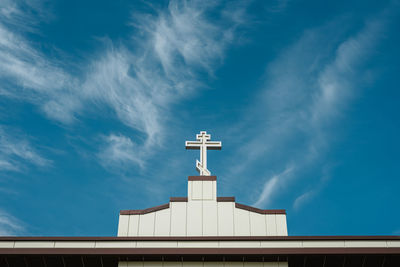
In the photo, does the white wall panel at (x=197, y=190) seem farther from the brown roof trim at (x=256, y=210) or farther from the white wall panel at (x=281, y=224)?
the white wall panel at (x=281, y=224)

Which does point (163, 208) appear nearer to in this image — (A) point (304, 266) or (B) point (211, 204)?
(B) point (211, 204)

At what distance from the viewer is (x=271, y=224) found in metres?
17.3

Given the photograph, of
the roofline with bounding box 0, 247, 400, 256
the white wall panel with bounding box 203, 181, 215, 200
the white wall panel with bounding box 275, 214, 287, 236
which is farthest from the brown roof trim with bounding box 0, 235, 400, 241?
the white wall panel with bounding box 203, 181, 215, 200

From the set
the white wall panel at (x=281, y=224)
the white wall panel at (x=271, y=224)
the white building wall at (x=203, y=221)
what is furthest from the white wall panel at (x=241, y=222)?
the white wall panel at (x=281, y=224)

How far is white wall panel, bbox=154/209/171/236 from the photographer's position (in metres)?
17.1

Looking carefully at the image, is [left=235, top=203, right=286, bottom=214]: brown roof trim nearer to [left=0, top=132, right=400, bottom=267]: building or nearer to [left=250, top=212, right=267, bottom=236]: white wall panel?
[left=250, top=212, right=267, bottom=236]: white wall panel

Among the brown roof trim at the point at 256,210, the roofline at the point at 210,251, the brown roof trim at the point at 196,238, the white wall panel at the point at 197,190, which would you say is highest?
the white wall panel at the point at 197,190

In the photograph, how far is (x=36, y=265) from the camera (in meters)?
15.8

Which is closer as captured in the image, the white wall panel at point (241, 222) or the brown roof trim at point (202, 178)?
the white wall panel at point (241, 222)

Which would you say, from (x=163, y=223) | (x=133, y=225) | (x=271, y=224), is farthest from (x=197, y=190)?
(x=271, y=224)

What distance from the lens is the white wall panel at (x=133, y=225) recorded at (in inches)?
673

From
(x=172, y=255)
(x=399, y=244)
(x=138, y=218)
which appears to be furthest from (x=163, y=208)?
(x=399, y=244)

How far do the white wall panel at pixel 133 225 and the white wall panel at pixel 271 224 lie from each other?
17.4 ft

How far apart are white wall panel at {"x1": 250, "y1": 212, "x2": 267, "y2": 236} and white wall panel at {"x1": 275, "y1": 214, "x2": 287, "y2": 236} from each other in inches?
21.4
